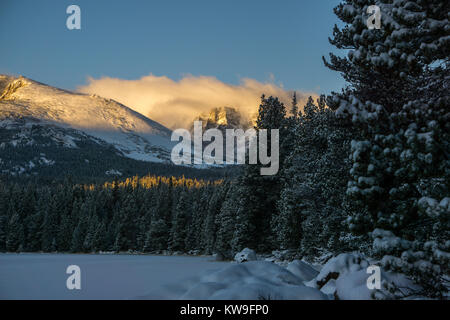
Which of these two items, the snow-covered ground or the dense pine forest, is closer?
the dense pine forest

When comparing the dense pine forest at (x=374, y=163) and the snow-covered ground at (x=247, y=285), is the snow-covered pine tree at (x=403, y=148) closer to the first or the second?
the dense pine forest at (x=374, y=163)

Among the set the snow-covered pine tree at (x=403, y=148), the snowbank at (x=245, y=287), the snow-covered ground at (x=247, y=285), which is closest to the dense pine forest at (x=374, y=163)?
the snow-covered pine tree at (x=403, y=148)

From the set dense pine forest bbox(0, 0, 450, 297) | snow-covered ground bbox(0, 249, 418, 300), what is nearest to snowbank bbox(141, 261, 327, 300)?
snow-covered ground bbox(0, 249, 418, 300)

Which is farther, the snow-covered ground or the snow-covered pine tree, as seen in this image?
the snow-covered ground

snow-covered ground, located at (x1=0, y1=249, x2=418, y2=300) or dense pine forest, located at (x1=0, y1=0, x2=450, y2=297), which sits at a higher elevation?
dense pine forest, located at (x1=0, y1=0, x2=450, y2=297)

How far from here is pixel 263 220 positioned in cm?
3356

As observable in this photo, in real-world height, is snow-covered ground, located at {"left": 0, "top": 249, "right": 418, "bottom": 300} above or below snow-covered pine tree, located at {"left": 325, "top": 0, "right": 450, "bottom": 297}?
below

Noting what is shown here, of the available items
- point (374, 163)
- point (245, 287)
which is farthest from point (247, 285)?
point (374, 163)

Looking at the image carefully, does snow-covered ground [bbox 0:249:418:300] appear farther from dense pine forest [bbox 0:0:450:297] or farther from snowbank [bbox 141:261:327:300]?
dense pine forest [bbox 0:0:450:297]

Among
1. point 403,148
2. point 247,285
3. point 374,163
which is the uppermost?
point 403,148

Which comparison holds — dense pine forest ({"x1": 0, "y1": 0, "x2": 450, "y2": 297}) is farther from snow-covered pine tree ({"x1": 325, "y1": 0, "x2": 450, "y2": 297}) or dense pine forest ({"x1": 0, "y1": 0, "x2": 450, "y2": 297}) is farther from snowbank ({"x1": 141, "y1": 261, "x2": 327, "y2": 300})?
snowbank ({"x1": 141, "y1": 261, "x2": 327, "y2": 300})

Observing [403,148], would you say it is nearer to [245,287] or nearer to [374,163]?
[374,163]

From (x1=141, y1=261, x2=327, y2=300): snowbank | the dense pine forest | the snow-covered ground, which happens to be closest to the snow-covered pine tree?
the dense pine forest
